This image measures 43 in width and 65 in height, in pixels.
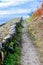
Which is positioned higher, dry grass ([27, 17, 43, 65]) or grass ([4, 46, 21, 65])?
grass ([4, 46, 21, 65])

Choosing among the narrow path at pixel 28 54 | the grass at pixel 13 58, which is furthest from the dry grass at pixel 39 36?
the grass at pixel 13 58

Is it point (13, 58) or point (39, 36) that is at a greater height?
point (13, 58)

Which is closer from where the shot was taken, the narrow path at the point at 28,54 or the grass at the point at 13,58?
the grass at the point at 13,58

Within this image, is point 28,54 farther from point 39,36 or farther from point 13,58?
point 39,36

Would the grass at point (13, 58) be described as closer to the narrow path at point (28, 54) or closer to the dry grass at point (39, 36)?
the narrow path at point (28, 54)

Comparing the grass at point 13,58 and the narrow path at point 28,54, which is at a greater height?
the grass at point 13,58

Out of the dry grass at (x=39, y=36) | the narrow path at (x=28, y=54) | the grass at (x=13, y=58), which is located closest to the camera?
the grass at (x=13, y=58)

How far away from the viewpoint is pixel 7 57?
1160cm

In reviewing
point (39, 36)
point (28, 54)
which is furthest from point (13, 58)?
point (39, 36)

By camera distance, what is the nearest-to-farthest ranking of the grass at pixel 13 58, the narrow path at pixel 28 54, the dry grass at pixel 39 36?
the grass at pixel 13 58 < the narrow path at pixel 28 54 < the dry grass at pixel 39 36

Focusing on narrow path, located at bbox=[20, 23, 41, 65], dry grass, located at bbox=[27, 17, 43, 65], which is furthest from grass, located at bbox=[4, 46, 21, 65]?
dry grass, located at bbox=[27, 17, 43, 65]

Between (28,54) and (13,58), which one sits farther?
(28,54)

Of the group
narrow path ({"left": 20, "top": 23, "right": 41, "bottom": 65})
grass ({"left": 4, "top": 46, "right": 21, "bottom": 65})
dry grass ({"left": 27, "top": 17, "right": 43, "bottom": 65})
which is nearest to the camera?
grass ({"left": 4, "top": 46, "right": 21, "bottom": 65})

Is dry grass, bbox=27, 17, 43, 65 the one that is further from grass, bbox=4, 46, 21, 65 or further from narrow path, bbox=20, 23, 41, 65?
grass, bbox=4, 46, 21, 65
